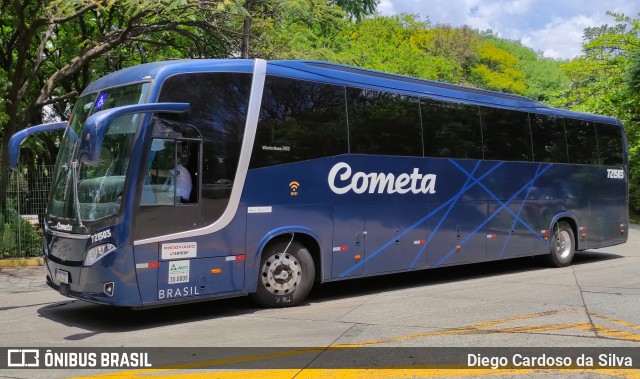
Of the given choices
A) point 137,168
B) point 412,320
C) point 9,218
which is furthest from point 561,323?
point 9,218

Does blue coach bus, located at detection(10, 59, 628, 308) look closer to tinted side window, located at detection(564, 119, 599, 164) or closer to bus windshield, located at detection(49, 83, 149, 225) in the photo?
bus windshield, located at detection(49, 83, 149, 225)

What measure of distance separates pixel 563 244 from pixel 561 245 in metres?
0.07

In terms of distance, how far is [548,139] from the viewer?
565 inches

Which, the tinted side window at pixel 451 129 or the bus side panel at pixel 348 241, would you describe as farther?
the tinted side window at pixel 451 129

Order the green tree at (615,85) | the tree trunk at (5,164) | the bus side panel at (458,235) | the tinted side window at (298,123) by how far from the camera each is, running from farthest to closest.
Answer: the green tree at (615,85) < the tree trunk at (5,164) < the bus side panel at (458,235) < the tinted side window at (298,123)

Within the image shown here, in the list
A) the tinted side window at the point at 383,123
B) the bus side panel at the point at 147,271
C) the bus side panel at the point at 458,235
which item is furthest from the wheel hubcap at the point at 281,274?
the bus side panel at the point at 458,235

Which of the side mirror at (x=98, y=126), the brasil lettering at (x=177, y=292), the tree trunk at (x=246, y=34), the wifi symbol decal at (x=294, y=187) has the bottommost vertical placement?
the brasil lettering at (x=177, y=292)

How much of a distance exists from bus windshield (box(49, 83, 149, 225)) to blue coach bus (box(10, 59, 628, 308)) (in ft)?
0.06

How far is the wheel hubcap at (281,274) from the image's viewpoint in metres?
9.30

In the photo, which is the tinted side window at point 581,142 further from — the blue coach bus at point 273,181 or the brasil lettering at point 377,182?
the brasil lettering at point 377,182

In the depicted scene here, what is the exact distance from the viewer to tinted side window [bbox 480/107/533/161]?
42.0 feet

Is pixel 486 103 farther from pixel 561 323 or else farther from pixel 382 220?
pixel 561 323

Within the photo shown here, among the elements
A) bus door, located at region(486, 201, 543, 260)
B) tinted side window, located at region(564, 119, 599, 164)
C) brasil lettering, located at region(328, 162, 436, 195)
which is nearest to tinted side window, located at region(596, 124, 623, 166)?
tinted side window, located at region(564, 119, 599, 164)

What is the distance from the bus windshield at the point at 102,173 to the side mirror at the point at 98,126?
0.63 ft
